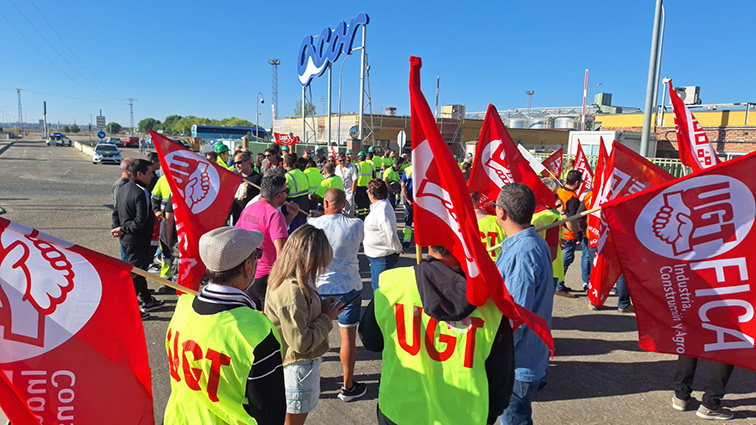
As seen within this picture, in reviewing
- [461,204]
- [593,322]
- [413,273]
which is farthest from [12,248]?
[593,322]

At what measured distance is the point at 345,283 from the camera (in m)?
4.09

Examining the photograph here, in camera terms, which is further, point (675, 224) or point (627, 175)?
point (627, 175)

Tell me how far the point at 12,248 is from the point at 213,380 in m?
0.99

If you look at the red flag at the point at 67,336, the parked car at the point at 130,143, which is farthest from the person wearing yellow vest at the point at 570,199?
the parked car at the point at 130,143

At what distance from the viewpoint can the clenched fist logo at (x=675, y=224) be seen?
2996 millimetres

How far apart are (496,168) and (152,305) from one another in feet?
14.9

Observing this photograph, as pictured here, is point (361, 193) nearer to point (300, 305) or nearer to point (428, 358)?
point (300, 305)

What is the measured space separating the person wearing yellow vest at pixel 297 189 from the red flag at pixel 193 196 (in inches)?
114

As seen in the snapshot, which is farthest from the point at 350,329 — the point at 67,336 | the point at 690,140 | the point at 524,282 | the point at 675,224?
the point at 690,140

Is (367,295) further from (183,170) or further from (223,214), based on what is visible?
(183,170)

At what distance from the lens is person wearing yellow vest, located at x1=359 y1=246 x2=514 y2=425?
2.15 metres

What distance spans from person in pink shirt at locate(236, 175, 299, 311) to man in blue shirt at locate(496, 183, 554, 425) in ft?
7.26

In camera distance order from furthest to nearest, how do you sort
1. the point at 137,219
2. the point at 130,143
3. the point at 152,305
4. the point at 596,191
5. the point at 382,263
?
the point at 130,143 → the point at 152,305 → the point at 137,219 → the point at 382,263 → the point at 596,191

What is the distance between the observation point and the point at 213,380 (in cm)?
195
